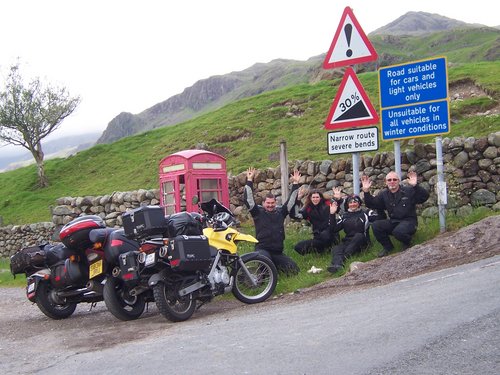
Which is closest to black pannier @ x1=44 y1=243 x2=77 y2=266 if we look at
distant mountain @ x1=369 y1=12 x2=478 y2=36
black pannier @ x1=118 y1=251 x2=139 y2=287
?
black pannier @ x1=118 y1=251 x2=139 y2=287

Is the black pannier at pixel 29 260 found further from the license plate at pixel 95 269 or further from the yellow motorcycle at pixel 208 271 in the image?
the yellow motorcycle at pixel 208 271

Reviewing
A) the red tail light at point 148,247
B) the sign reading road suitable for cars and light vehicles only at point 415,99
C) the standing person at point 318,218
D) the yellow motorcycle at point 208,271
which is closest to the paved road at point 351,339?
the yellow motorcycle at point 208,271

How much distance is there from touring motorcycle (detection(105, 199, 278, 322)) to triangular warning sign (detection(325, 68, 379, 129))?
2239 mm

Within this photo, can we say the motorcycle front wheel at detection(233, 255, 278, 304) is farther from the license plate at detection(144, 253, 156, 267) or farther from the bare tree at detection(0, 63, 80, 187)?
the bare tree at detection(0, 63, 80, 187)

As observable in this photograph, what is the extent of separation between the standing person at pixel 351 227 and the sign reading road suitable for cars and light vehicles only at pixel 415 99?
46.4 inches

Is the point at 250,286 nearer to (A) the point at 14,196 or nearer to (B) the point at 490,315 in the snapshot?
(B) the point at 490,315

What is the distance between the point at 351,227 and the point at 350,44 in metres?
2.72

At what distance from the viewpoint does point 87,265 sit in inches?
337

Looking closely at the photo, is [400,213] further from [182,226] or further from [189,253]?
[189,253]

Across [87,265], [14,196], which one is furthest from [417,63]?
[14,196]

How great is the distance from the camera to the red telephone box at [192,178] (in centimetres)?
1377

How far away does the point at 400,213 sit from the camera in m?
8.90

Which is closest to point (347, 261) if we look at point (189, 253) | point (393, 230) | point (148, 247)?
point (393, 230)

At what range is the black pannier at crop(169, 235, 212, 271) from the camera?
23.9 feet
